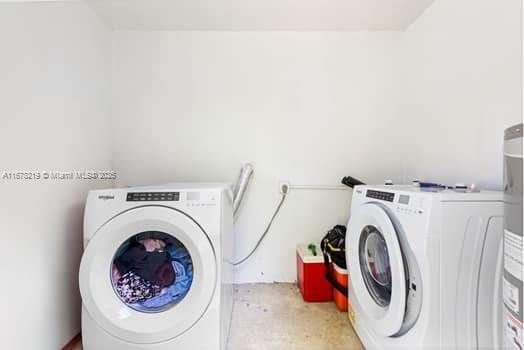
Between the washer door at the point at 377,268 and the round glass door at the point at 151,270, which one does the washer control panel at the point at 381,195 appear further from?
the round glass door at the point at 151,270

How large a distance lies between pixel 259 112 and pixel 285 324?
139cm

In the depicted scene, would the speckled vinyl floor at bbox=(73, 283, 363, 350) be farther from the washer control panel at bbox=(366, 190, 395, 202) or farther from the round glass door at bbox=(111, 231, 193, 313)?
the washer control panel at bbox=(366, 190, 395, 202)

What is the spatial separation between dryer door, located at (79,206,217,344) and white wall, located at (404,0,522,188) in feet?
4.48

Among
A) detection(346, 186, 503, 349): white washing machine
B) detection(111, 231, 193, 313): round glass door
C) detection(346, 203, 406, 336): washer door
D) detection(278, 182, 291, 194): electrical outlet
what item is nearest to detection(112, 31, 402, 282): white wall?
detection(278, 182, 291, 194): electrical outlet

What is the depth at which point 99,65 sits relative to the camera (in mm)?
1769

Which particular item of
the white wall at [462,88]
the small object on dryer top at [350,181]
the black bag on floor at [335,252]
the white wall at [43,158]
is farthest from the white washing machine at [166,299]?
the white wall at [462,88]

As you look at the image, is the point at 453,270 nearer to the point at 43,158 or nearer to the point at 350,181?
the point at 350,181

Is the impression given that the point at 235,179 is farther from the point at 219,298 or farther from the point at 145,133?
the point at 219,298

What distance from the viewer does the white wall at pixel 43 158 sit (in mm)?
1057

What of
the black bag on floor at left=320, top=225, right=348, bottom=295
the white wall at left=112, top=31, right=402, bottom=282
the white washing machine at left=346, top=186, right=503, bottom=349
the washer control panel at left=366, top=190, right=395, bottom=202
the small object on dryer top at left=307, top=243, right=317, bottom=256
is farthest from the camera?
the white wall at left=112, top=31, right=402, bottom=282

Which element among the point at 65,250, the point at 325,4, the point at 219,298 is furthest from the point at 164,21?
the point at 219,298

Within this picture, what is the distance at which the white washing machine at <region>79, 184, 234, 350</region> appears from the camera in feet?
3.58

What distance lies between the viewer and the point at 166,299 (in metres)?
1.19

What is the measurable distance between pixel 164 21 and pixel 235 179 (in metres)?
1.20
